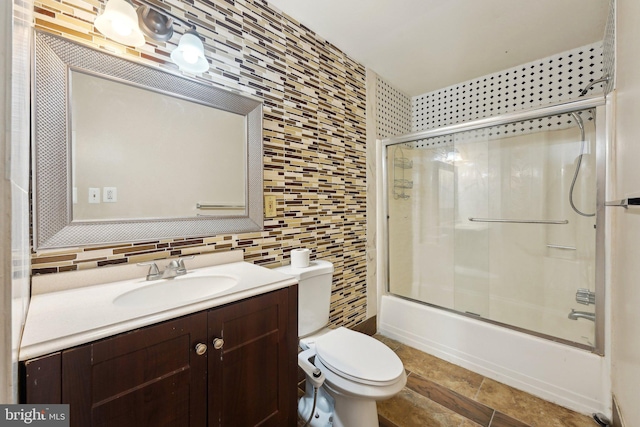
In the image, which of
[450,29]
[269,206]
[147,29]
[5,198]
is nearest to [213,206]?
[269,206]

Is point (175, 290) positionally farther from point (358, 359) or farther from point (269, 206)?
point (358, 359)

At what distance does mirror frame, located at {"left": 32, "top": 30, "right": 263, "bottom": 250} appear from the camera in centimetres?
88

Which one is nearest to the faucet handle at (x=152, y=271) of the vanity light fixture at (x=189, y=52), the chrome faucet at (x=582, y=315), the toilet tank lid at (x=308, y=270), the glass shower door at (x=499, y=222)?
the toilet tank lid at (x=308, y=270)

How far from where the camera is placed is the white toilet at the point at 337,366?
1112mm

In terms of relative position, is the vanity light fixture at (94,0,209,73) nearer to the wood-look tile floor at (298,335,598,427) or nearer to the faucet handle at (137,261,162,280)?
the faucet handle at (137,261,162,280)

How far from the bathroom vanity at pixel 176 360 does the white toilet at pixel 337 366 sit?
20 cm

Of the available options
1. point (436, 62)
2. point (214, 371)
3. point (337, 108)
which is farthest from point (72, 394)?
point (436, 62)

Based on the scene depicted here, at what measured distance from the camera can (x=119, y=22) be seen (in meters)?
1.00

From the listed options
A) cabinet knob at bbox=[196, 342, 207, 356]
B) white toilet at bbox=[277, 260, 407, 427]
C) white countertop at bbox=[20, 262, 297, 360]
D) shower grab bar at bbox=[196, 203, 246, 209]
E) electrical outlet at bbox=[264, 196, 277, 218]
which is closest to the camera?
white countertop at bbox=[20, 262, 297, 360]

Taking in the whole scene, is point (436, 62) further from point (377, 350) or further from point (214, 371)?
point (214, 371)

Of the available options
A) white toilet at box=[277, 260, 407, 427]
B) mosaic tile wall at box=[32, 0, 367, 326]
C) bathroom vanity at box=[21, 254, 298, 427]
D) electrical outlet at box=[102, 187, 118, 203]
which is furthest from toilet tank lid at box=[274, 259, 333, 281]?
electrical outlet at box=[102, 187, 118, 203]

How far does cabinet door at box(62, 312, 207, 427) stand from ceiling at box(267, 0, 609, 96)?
70.0 inches

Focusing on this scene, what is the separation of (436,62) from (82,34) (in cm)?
227

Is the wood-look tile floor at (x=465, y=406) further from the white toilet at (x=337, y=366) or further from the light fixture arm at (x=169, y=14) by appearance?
the light fixture arm at (x=169, y=14)
